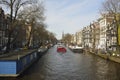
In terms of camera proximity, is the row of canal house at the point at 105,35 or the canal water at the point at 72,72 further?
the row of canal house at the point at 105,35

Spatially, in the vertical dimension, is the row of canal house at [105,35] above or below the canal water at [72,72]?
above

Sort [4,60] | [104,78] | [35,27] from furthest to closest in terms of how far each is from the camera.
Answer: [35,27]
[104,78]
[4,60]

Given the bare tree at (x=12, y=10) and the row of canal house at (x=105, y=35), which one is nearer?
the bare tree at (x=12, y=10)

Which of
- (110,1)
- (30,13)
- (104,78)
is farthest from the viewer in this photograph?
(110,1)

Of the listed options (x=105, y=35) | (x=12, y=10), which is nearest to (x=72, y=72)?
(x=12, y=10)

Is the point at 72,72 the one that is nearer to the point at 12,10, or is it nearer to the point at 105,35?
the point at 12,10

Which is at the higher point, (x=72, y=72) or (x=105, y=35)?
(x=105, y=35)

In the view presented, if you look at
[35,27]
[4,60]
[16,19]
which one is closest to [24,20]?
[16,19]

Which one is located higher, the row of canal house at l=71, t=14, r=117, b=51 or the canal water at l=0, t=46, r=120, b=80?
the row of canal house at l=71, t=14, r=117, b=51

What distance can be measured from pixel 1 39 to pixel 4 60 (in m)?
53.7

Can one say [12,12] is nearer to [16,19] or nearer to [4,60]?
[16,19]

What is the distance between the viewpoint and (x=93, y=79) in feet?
109

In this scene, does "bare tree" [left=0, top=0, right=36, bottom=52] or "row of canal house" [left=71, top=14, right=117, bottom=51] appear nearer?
"bare tree" [left=0, top=0, right=36, bottom=52]

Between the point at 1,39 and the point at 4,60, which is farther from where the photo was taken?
the point at 1,39
